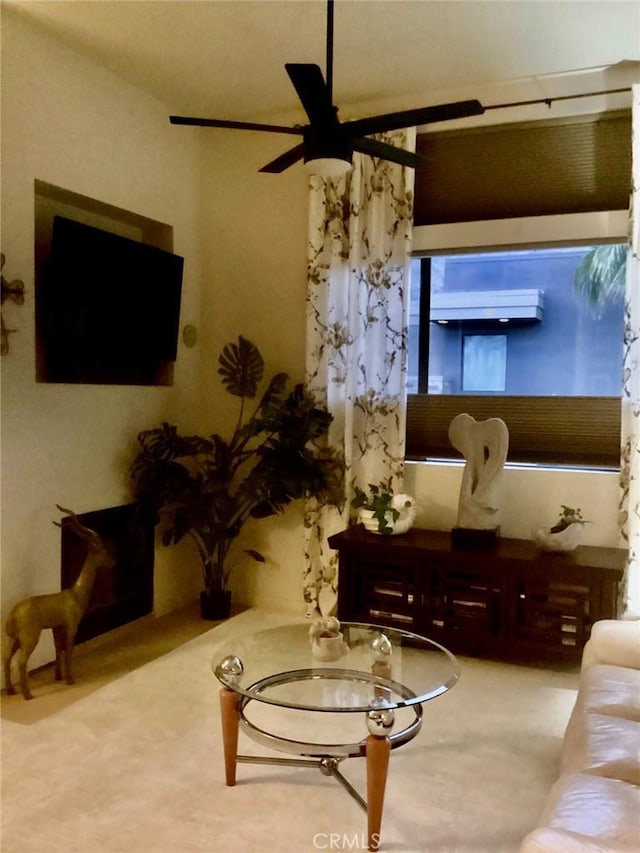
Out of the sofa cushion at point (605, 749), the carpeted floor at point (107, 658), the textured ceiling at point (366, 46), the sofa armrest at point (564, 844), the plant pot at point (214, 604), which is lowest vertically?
the carpeted floor at point (107, 658)

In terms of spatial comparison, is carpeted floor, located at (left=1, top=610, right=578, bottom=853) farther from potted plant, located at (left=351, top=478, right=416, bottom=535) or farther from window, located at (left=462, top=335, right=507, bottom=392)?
window, located at (left=462, top=335, right=507, bottom=392)

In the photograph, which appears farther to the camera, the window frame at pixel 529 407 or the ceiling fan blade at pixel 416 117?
the window frame at pixel 529 407

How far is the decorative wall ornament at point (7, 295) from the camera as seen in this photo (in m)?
3.07

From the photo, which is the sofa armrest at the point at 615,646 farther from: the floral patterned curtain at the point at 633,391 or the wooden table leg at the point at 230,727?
the wooden table leg at the point at 230,727

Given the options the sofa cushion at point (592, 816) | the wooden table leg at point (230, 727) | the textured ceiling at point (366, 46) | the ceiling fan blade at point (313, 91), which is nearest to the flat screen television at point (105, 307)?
the textured ceiling at point (366, 46)

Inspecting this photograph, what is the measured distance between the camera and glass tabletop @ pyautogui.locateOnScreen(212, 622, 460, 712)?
2279 millimetres

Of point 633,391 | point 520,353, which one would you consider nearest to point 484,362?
point 520,353

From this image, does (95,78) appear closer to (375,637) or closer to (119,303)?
(119,303)

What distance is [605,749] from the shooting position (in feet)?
5.97

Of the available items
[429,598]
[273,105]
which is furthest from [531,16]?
[429,598]

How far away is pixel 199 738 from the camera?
8.63 feet

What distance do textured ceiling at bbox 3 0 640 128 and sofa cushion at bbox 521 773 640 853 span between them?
2.87m

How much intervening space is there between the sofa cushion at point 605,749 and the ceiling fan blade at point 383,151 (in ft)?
6.12

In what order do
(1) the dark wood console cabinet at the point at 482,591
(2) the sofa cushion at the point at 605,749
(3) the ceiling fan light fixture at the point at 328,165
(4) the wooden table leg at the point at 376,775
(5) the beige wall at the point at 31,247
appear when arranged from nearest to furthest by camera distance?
(2) the sofa cushion at the point at 605,749 < (4) the wooden table leg at the point at 376,775 < (3) the ceiling fan light fixture at the point at 328,165 < (5) the beige wall at the point at 31,247 < (1) the dark wood console cabinet at the point at 482,591
